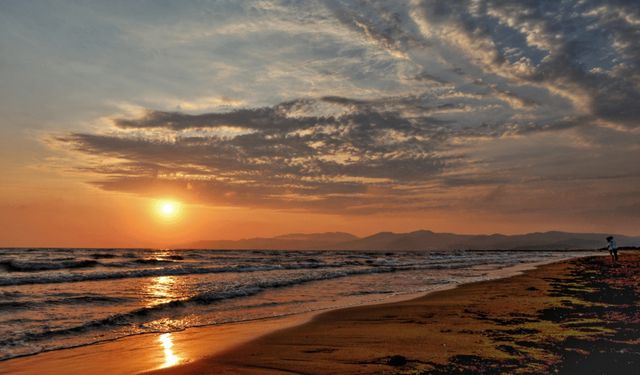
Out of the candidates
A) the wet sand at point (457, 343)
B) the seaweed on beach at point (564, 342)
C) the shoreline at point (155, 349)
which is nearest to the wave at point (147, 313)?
the shoreline at point (155, 349)

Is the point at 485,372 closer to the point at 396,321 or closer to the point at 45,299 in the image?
the point at 396,321

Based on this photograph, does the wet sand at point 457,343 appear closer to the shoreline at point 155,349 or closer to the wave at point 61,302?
the shoreline at point 155,349

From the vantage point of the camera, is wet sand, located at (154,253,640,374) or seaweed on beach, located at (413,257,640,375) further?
wet sand, located at (154,253,640,374)

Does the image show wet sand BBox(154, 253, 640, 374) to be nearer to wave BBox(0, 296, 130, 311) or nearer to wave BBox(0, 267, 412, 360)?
wave BBox(0, 267, 412, 360)

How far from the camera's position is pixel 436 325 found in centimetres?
1191

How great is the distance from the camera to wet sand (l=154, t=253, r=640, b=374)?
7.39 m

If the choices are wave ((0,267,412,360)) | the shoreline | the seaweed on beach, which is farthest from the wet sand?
wave ((0,267,412,360))

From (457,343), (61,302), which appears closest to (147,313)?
(61,302)

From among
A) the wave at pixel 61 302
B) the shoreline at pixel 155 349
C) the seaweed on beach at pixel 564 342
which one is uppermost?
the seaweed on beach at pixel 564 342

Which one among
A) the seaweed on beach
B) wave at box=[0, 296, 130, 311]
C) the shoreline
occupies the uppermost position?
the seaweed on beach

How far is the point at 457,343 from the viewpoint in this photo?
9.27 metres

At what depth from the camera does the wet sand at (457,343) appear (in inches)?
291

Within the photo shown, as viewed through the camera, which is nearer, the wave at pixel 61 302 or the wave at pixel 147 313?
the wave at pixel 147 313

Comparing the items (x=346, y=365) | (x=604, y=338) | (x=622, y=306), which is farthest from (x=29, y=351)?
(x=622, y=306)
